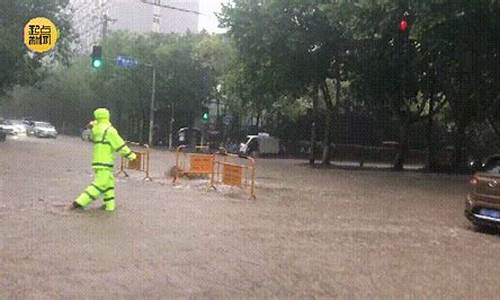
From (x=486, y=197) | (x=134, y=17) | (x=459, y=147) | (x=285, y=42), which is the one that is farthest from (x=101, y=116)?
(x=134, y=17)

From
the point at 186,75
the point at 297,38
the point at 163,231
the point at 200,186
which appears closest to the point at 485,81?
the point at 297,38

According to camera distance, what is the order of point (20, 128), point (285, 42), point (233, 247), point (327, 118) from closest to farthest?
1. point (233, 247)
2. point (285, 42)
3. point (327, 118)
4. point (20, 128)

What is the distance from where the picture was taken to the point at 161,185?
19141 millimetres

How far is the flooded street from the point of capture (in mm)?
A: 7406

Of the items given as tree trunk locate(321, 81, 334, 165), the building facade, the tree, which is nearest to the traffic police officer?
the tree

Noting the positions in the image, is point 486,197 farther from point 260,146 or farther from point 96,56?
point 260,146

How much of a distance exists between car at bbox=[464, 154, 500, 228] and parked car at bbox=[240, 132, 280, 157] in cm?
3318

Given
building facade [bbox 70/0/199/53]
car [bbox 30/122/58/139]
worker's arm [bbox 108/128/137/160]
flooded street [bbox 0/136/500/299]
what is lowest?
flooded street [bbox 0/136/500/299]

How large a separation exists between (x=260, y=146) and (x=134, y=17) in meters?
50.7

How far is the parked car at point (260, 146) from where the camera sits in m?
46.3

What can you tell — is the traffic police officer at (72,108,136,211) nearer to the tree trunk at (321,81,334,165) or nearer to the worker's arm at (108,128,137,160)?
the worker's arm at (108,128,137,160)

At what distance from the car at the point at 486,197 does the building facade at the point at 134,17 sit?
76.6m

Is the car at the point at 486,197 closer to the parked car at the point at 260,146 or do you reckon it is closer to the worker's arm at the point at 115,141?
the worker's arm at the point at 115,141

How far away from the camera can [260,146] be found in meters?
46.4
